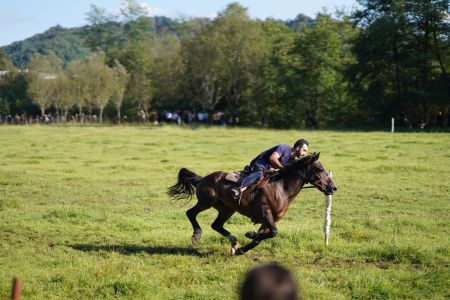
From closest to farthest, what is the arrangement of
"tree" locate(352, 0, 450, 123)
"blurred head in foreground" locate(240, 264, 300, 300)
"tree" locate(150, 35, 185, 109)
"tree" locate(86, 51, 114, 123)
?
"blurred head in foreground" locate(240, 264, 300, 300), "tree" locate(352, 0, 450, 123), "tree" locate(150, 35, 185, 109), "tree" locate(86, 51, 114, 123)

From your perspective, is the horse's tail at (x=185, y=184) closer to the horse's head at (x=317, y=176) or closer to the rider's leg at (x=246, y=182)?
the rider's leg at (x=246, y=182)

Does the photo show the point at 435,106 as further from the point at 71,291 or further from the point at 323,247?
the point at 71,291

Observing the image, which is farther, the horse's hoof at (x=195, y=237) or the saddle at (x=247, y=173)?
the horse's hoof at (x=195, y=237)

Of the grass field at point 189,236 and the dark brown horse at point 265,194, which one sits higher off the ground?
the dark brown horse at point 265,194

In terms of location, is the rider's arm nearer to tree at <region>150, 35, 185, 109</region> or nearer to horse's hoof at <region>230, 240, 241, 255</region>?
horse's hoof at <region>230, 240, 241, 255</region>

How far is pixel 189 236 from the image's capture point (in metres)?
11.8

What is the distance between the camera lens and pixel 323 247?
10.5m

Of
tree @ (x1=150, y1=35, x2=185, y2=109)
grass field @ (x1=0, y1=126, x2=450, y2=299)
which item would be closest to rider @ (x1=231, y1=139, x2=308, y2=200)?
grass field @ (x1=0, y1=126, x2=450, y2=299)

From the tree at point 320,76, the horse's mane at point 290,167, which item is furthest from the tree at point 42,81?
the horse's mane at point 290,167

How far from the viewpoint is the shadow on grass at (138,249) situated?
1048 cm

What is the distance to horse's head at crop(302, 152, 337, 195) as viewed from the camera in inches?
415

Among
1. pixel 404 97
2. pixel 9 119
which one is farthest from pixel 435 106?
pixel 9 119

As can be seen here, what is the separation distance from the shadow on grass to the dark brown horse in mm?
330

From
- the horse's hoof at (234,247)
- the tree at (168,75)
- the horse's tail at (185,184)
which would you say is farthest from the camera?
the tree at (168,75)
